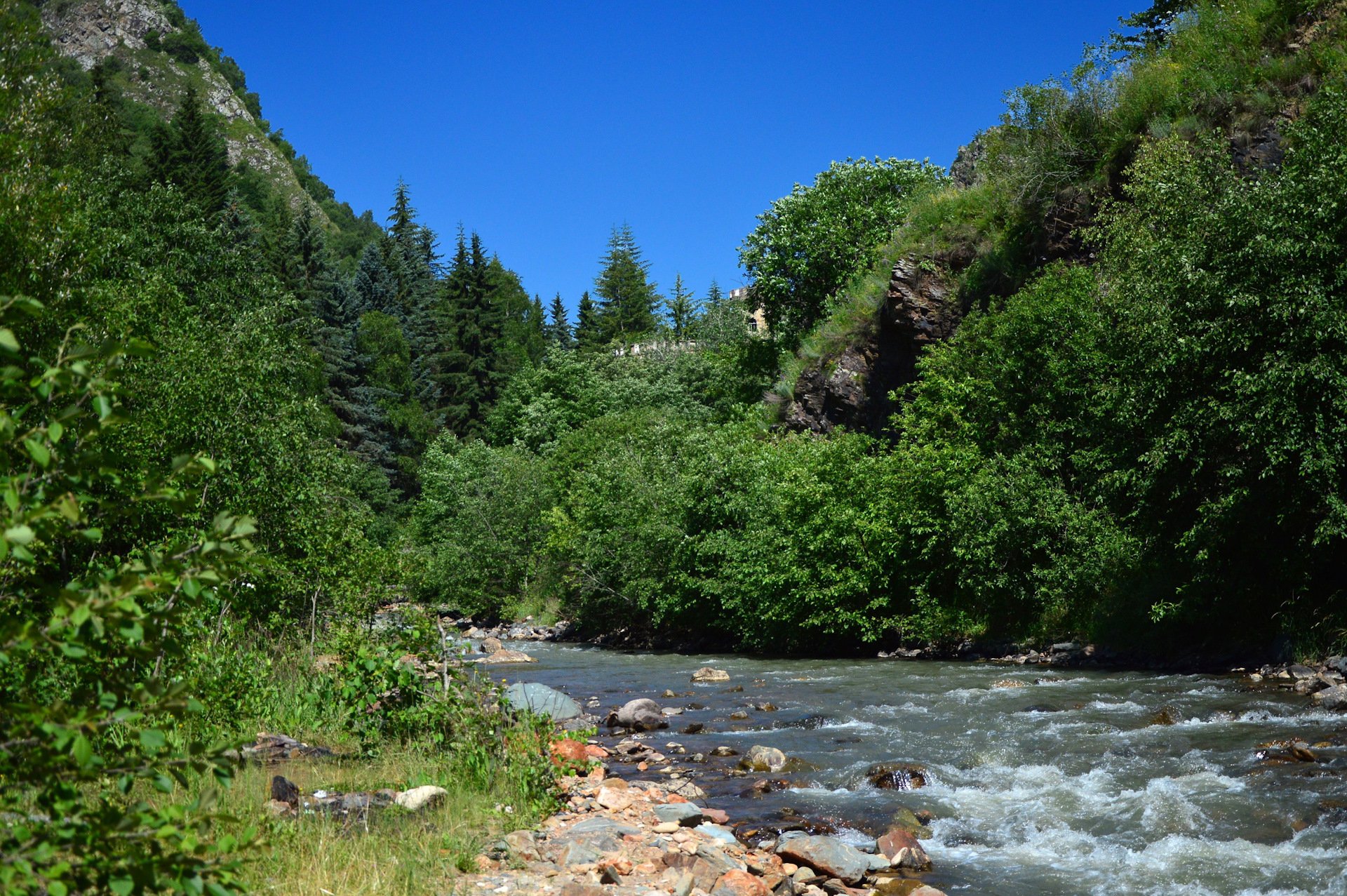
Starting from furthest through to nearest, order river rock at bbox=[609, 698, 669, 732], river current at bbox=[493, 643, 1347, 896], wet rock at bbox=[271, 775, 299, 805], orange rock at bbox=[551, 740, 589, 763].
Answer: river rock at bbox=[609, 698, 669, 732]
orange rock at bbox=[551, 740, 589, 763]
river current at bbox=[493, 643, 1347, 896]
wet rock at bbox=[271, 775, 299, 805]

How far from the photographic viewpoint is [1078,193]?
91.4 feet

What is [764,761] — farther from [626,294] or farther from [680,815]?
[626,294]

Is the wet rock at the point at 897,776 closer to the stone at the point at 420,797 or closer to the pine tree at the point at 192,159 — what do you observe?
the stone at the point at 420,797

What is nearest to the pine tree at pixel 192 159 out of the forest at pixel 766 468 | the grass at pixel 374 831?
the forest at pixel 766 468

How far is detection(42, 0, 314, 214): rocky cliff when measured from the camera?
159m

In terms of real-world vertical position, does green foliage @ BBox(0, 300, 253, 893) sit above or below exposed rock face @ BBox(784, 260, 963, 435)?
below

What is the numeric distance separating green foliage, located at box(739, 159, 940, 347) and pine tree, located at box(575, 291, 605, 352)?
39.8m

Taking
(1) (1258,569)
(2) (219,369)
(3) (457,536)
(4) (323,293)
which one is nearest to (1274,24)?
(1) (1258,569)

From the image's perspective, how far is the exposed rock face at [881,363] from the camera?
31688 millimetres

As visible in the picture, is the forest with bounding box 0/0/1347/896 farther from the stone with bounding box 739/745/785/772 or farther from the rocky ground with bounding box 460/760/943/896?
the stone with bounding box 739/745/785/772

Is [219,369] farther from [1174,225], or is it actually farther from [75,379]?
[1174,225]

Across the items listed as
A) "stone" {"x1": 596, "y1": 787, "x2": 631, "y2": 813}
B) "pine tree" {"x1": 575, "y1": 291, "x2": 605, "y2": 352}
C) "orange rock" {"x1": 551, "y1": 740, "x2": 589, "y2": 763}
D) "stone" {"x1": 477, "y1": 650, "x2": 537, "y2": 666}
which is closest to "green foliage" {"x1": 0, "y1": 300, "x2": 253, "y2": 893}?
"stone" {"x1": 596, "y1": 787, "x2": 631, "y2": 813}

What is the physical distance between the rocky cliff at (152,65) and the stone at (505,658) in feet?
460

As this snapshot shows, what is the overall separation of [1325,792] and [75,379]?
10712mm
